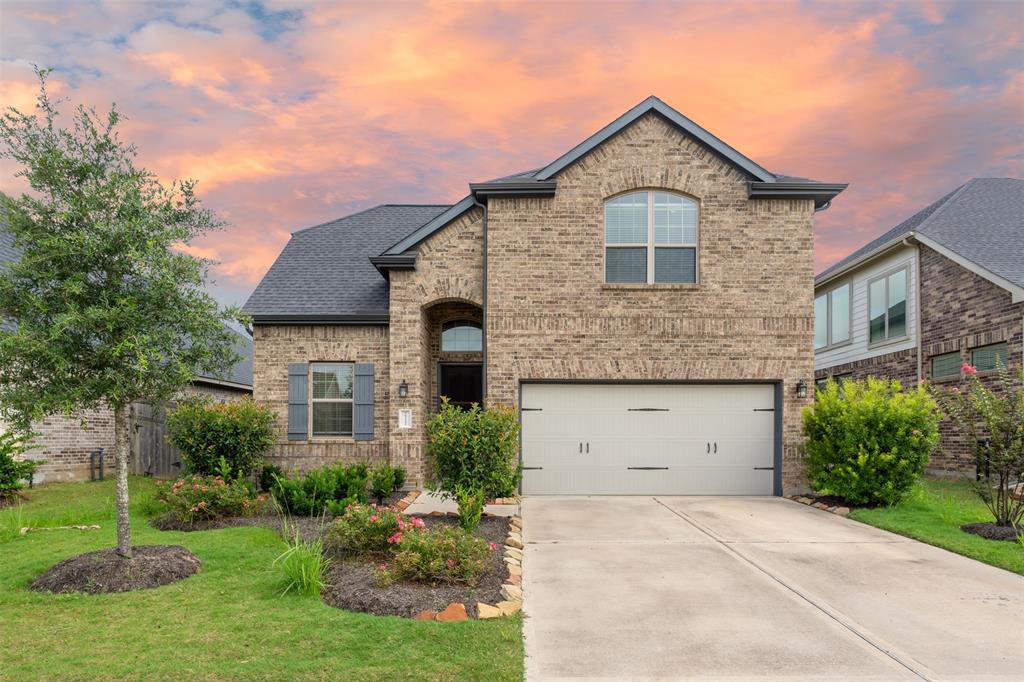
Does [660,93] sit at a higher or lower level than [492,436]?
higher

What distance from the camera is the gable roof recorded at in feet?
48.7

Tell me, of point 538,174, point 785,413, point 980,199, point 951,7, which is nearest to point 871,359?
point 980,199

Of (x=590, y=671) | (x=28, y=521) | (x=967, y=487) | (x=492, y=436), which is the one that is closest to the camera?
(x=590, y=671)

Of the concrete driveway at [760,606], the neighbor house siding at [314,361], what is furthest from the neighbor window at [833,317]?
the neighbor house siding at [314,361]

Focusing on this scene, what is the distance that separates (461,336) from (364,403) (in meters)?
2.75

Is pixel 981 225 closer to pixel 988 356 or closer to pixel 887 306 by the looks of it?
pixel 887 306

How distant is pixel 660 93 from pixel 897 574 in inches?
385

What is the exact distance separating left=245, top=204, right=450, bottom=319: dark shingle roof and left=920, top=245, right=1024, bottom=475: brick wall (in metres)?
12.7

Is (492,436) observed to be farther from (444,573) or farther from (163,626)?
(163,626)

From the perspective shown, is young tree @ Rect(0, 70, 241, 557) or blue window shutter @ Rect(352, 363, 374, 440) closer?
young tree @ Rect(0, 70, 241, 557)

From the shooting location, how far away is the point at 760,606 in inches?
242

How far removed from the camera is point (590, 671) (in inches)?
186

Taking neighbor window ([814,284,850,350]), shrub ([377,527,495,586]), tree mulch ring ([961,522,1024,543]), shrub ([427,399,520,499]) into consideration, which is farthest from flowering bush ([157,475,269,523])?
neighbor window ([814,284,850,350])

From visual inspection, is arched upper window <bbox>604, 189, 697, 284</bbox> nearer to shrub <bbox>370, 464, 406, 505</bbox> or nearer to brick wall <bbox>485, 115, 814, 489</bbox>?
brick wall <bbox>485, 115, 814, 489</bbox>
